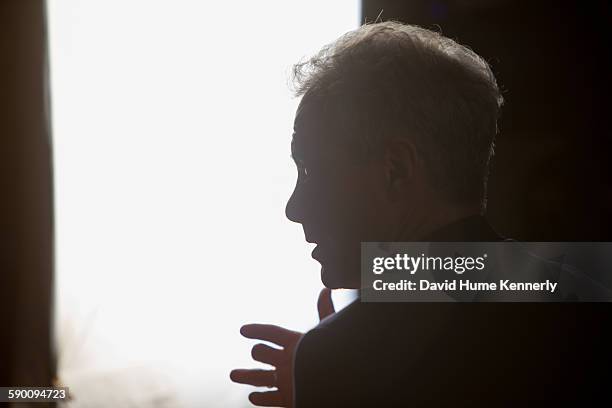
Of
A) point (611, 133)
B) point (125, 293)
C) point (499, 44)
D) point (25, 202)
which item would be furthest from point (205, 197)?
point (611, 133)

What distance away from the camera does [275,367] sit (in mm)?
831

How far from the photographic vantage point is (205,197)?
1.37 m

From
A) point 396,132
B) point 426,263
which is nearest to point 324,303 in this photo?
point 426,263

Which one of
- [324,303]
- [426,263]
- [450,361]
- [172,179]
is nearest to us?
[450,361]

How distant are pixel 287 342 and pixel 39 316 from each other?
110cm

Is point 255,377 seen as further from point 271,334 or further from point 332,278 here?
point 332,278

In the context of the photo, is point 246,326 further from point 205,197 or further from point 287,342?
point 205,197

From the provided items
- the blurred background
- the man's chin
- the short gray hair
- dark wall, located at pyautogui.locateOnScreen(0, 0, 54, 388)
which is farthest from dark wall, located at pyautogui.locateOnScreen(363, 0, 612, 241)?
dark wall, located at pyautogui.locateOnScreen(0, 0, 54, 388)

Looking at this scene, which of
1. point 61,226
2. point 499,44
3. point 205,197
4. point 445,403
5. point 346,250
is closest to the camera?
point 445,403

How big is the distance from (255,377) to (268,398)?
0.04m

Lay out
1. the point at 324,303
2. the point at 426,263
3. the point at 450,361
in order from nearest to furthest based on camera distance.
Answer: the point at 450,361, the point at 426,263, the point at 324,303

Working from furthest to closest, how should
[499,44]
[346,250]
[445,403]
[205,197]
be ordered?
[499,44]
[205,197]
[346,250]
[445,403]

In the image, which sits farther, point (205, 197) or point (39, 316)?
point (39, 316)

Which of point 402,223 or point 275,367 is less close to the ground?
point 402,223
